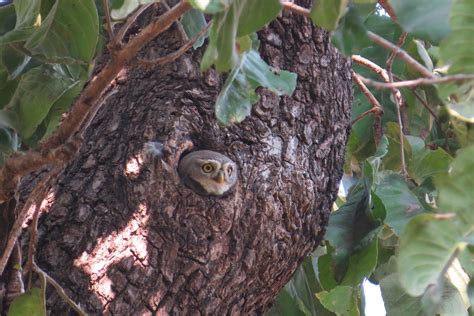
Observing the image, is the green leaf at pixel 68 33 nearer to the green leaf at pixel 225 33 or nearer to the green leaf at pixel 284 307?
the green leaf at pixel 225 33

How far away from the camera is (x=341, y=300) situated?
206cm

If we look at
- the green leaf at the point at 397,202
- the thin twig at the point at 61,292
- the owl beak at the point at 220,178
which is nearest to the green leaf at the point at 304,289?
the green leaf at the point at 397,202

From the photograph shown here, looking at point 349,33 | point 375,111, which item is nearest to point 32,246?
point 349,33

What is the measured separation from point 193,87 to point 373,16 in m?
0.74

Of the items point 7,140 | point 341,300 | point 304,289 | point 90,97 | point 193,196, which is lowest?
point 304,289

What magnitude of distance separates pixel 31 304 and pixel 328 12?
28.3 inches

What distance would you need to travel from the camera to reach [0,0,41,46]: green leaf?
61.7 inches

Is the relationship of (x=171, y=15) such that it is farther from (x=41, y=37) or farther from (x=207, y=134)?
(x=207, y=134)

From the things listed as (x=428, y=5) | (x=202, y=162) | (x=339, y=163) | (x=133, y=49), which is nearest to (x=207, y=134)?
(x=202, y=162)

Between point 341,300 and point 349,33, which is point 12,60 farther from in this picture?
point 341,300

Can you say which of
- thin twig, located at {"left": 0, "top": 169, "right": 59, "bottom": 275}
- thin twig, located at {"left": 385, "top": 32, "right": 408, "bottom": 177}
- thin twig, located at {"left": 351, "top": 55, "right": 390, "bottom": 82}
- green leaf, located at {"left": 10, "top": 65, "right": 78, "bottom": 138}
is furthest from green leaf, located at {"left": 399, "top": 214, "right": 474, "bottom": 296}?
thin twig, located at {"left": 351, "top": 55, "right": 390, "bottom": 82}

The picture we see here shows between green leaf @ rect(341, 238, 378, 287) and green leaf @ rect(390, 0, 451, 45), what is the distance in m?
0.76

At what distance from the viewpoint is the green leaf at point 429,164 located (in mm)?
2068

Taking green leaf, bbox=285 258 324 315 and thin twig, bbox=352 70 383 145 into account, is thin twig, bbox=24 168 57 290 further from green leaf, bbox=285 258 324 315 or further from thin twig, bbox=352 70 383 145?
thin twig, bbox=352 70 383 145
